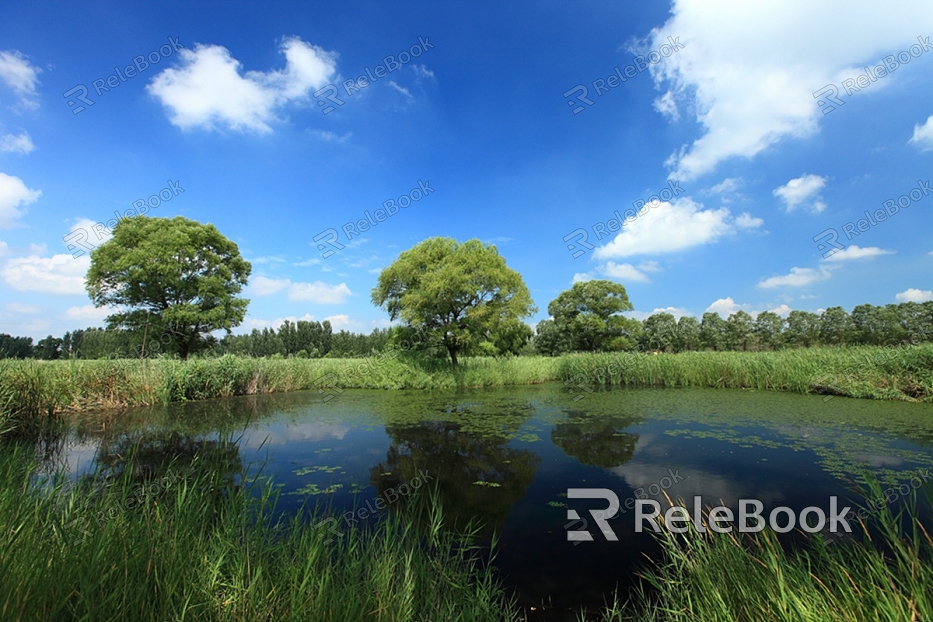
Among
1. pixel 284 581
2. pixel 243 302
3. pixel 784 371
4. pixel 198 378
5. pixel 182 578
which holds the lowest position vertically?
pixel 284 581

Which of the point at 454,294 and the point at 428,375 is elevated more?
the point at 454,294

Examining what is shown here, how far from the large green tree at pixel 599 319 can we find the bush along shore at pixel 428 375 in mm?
16905

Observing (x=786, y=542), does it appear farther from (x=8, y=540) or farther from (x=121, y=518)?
(x=8, y=540)

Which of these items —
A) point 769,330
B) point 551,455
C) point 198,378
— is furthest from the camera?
point 769,330

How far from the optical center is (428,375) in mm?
17219

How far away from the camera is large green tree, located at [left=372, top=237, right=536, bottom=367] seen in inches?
657

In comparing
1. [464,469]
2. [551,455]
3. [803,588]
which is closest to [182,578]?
[803,588]

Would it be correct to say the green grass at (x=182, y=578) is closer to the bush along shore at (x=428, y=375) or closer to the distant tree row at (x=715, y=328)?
the bush along shore at (x=428, y=375)

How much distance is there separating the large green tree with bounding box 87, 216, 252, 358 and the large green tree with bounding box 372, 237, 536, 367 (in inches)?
446

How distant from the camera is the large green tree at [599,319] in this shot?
1443 inches

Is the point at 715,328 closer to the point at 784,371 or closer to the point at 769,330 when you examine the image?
the point at 769,330

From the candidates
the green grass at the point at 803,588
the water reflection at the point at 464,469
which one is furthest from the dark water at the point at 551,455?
the green grass at the point at 803,588

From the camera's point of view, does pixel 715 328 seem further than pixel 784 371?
Yes

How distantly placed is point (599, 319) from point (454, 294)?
78.1ft
